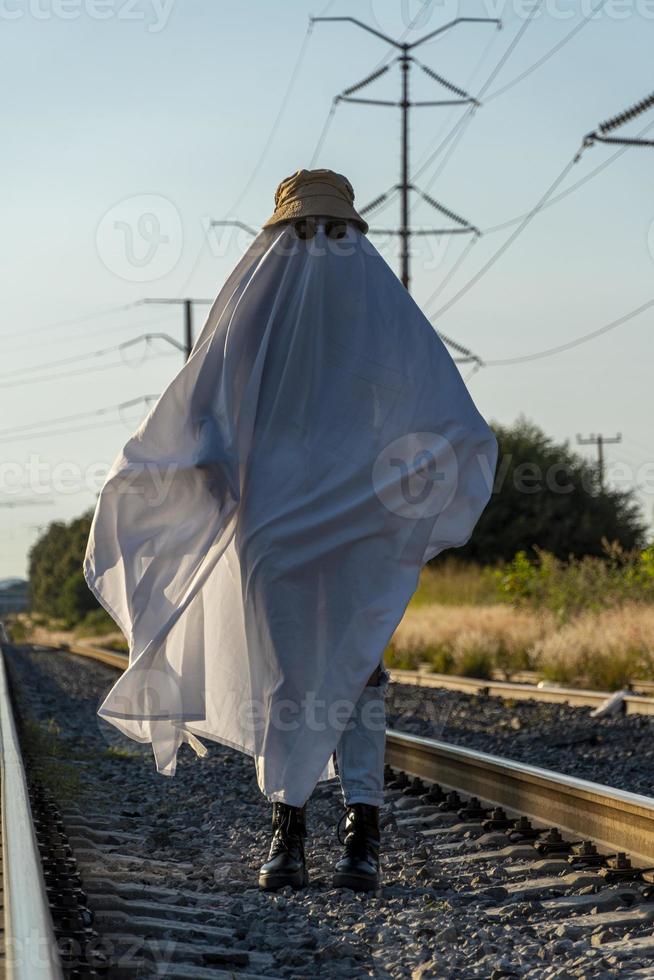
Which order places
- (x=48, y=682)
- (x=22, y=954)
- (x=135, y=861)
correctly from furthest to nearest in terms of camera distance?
1. (x=48, y=682)
2. (x=135, y=861)
3. (x=22, y=954)

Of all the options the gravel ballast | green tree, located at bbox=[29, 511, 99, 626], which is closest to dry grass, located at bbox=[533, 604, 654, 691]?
the gravel ballast

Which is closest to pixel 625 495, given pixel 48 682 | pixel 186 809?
pixel 48 682

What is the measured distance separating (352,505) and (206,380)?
61 centimetres

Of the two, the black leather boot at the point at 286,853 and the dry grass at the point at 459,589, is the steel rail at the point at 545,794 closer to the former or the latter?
the black leather boot at the point at 286,853

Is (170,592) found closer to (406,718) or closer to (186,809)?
(186,809)

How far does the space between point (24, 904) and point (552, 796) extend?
2323 mm

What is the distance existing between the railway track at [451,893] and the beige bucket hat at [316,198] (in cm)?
204

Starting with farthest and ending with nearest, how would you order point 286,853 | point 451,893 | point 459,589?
1. point 459,589
2. point 286,853
3. point 451,893

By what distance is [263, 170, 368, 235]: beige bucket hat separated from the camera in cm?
462

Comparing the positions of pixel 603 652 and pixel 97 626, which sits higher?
pixel 97 626

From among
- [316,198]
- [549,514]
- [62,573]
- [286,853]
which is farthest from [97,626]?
[286,853]

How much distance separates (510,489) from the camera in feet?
153

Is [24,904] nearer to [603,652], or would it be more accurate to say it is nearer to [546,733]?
[546,733]

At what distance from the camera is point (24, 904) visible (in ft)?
11.0
